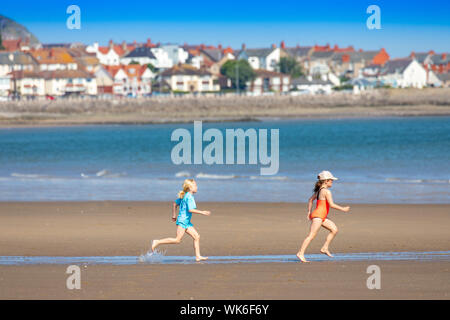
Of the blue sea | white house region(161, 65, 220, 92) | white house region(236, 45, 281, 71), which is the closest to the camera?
the blue sea

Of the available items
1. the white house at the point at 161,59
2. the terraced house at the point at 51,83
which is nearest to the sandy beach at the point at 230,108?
the terraced house at the point at 51,83

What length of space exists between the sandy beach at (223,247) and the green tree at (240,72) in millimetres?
95118

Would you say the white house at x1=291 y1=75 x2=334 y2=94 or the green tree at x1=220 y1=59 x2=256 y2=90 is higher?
the green tree at x1=220 y1=59 x2=256 y2=90

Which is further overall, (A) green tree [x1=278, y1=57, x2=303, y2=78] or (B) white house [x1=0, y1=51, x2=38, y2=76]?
(A) green tree [x1=278, y1=57, x2=303, y2=78]

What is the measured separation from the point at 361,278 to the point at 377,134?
44907 millimetres

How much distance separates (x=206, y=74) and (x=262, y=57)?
2498 centimetres

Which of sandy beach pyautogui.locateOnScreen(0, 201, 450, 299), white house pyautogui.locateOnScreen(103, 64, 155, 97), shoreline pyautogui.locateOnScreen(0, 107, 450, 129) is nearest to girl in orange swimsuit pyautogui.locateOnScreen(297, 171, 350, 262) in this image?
sandy beach pyautogui.locateOnScreen(0, 201, 450, 299)

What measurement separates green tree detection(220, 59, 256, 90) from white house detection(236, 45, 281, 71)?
17.9 metres

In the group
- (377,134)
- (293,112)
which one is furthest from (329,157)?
(293,112)

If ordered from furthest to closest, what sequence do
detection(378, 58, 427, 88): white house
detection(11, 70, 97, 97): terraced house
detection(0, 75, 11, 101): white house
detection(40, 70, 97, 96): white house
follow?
detection(378, 58, 427, 88): white house < detection(0, 75, 11, 101): white house < detection(11, 70, 97, 97): terraced house < detection(40, 70, 97, 96): white house

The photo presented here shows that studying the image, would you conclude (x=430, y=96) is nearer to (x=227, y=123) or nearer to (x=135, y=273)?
(x=227, y=123)

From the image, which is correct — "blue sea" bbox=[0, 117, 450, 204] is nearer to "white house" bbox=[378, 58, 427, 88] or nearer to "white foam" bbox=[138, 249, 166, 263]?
"white foam" bbox=[138, 249, 166, 263]

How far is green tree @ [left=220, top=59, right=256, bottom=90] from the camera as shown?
370 ft

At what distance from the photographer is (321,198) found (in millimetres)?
10469
